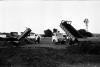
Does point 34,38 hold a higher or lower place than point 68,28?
lower

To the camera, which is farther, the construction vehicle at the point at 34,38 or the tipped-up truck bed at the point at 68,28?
the construction vehicle at the point at 34,38

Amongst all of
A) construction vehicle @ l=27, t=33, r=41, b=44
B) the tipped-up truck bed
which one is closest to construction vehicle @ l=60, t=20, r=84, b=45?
the tipped-up truck bed

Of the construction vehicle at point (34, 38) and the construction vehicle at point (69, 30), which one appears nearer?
the construction vehicle at point (69, 30)

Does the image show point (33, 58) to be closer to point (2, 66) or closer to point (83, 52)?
point (2, 66)

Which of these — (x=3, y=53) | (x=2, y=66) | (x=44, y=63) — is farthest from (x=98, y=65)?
(x=3, y=53)

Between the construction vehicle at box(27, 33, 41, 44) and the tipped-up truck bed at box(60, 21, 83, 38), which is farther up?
the tipped-up truck bed at box(60, 21, 83, 38)

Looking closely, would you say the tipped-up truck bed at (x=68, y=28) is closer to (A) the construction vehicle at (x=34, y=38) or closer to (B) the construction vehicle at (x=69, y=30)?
(B) the construction vehicle at (x=69, y=30)

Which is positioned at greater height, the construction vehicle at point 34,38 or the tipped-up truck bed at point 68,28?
the tipped-up truck bed at point 68,28

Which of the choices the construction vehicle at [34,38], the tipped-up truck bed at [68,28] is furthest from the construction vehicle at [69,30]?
the construction vehicle at [34,38]

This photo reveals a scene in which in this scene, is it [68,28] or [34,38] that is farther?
[34,38]

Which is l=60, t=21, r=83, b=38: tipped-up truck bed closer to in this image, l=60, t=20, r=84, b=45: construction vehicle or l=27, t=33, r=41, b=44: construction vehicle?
l=60, t=20, r=84, b=45: construction vehicle

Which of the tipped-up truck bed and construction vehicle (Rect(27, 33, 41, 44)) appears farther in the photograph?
construction vehicle (Rect(27, 33, 41, 44))

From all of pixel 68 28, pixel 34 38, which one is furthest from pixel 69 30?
pixel 34 38

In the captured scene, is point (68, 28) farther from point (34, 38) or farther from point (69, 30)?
point (34, 38)
